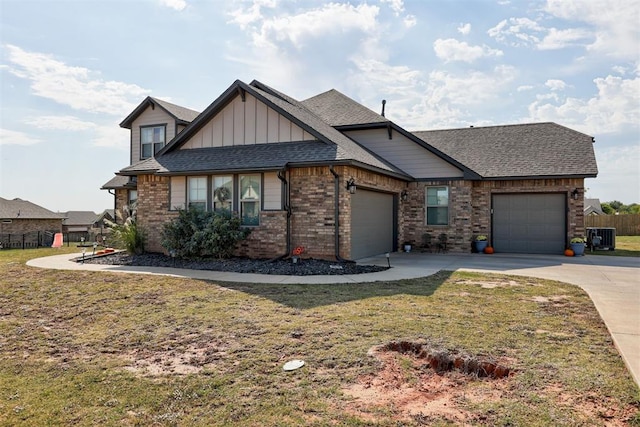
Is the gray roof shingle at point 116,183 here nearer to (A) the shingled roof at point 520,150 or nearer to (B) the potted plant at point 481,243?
(A) the shingled roof at point 520,150

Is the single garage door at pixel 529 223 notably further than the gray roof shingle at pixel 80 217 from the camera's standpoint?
No

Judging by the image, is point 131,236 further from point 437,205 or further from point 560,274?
point 560,274

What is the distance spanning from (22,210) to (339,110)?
26984mm

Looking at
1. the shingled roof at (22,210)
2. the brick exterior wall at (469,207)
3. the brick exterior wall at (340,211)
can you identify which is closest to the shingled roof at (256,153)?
the brick exterior wall at (340,211)

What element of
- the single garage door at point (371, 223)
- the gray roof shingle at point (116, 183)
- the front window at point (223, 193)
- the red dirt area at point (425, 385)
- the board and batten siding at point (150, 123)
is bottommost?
the red dirt area at point (425, 385)

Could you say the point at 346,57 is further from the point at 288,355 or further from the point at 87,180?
the point at 87,180

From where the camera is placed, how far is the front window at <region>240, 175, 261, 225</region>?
1232 centimetres

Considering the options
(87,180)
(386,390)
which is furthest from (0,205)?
(386,390)

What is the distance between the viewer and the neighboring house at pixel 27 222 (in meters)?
25.6

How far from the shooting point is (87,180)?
885 inches

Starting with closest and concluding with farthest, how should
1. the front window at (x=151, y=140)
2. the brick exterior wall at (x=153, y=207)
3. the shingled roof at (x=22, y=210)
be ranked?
the brick exterior wall at (x=153, y=207) → the front window at (x=151, y=140) → the shingled roof at (x=22, y=210)

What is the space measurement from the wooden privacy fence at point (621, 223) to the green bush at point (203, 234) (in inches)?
1019

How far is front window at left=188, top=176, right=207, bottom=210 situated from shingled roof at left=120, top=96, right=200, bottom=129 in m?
6.54

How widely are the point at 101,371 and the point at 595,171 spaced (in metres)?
15.3
